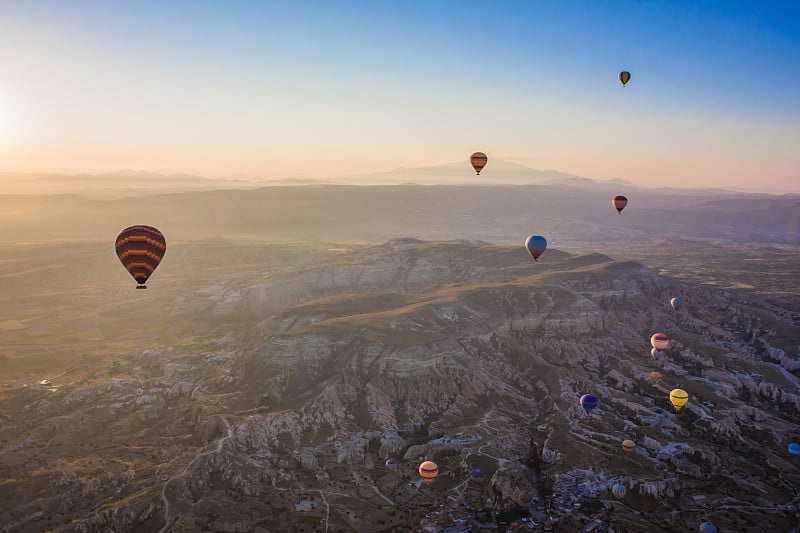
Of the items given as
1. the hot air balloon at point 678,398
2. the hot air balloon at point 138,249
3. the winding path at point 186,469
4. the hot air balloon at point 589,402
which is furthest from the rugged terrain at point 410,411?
the hot air balloon at point 138,249

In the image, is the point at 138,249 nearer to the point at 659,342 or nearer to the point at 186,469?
the point at 186,469

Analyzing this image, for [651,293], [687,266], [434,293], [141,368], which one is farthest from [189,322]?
[687,266]

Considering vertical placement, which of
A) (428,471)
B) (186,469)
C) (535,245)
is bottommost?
(186,469)

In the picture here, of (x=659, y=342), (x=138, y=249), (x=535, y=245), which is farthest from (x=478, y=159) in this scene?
(x=138, y=249)

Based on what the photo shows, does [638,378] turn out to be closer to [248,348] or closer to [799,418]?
[799,418]

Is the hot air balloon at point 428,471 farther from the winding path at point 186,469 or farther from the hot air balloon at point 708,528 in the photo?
the hot air balloon at point 708,528

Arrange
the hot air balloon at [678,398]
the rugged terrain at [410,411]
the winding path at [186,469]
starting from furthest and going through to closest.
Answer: the hot air balloon at [678,398]
the rugged terrain at [410,411]
the winding path at [186,469]
